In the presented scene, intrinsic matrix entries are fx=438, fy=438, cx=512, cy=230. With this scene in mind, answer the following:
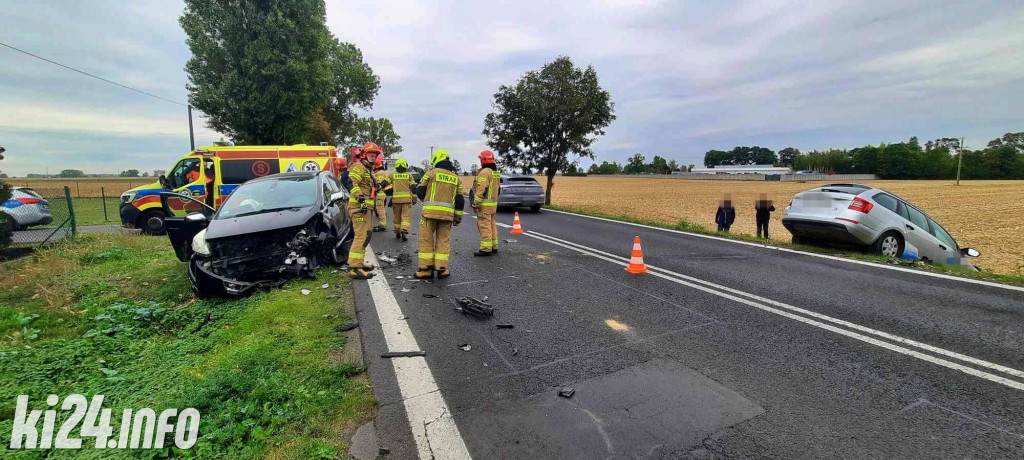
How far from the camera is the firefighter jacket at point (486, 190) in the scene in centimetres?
750

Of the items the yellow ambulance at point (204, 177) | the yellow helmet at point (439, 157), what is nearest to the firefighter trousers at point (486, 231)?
the yellow helmet at point (439, 157)

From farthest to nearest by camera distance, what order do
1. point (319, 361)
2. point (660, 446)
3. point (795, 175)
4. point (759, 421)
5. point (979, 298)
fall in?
point (795, 175)
point (979, 298)
point (319, 361)
point (759, 421)
point (660, 446)

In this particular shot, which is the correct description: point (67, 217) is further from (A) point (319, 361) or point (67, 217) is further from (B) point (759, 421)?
(B) point (759, 421)

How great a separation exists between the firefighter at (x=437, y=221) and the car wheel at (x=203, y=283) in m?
2.31

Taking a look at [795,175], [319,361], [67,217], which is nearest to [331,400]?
[319,361]

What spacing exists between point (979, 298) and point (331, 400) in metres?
6.60

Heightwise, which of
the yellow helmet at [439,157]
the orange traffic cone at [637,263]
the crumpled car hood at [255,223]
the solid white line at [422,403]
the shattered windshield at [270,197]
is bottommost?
the solid white line at [422,403]

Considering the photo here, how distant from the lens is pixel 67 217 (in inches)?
416

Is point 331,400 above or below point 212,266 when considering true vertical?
below

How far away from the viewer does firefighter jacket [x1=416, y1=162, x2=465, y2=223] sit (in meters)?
5.97

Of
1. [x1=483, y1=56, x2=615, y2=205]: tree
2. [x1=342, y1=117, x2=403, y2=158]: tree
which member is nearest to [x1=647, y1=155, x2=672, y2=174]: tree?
[x1=342, y1=117, x2=403, y2=158]: tree

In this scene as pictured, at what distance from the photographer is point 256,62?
59.1 ft

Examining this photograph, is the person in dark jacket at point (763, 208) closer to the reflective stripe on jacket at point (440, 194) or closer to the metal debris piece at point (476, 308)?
the reflective stripe on jacket at point (440, 194)

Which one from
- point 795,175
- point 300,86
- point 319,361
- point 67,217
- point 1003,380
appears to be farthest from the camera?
point 795,175
